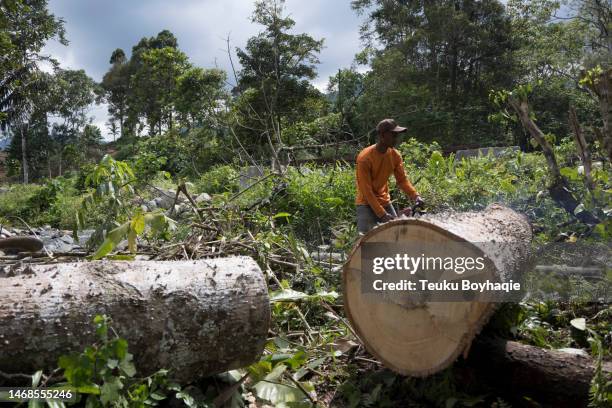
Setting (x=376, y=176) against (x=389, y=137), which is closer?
(x=389, y=137)

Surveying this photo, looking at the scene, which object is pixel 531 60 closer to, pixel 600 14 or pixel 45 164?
pixel 600 14

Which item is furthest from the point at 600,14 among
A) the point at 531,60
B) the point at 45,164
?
the point at 45,164

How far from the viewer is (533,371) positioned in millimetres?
2473

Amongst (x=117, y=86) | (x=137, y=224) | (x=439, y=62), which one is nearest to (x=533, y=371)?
(x=137, y=224)

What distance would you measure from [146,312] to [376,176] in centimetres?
251

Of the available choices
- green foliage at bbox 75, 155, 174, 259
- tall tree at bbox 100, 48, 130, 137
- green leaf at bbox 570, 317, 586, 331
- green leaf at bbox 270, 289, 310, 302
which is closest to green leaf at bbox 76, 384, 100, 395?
green leaf at bbox 270, 289, 310, 302

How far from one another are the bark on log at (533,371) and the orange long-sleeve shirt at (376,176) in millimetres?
1469

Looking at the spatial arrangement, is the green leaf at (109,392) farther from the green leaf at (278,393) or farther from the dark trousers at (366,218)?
the dark trousers at (366,218)

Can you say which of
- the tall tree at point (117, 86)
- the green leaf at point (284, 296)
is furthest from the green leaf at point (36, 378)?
the tall tree at point (117, 86)

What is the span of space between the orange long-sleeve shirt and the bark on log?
4.82 feet

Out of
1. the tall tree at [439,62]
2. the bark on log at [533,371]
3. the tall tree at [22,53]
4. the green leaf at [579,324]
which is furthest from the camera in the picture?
the tall tree at [439,62]

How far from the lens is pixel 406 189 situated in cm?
436

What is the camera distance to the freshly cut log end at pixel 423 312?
2467mm

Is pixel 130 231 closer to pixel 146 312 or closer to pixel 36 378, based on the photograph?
pixel 146 312
